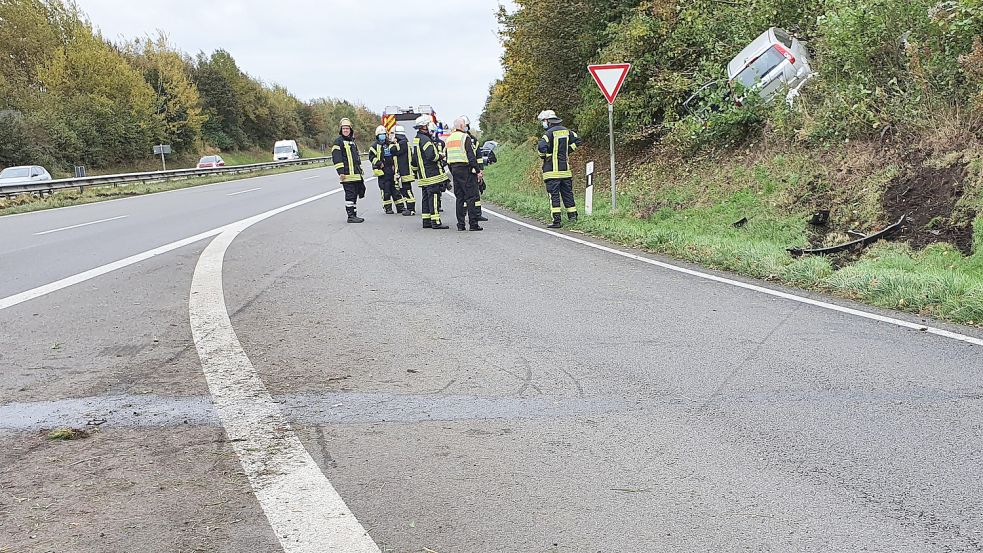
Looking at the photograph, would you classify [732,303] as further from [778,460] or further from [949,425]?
[778,460]

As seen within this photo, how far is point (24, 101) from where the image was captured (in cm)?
4700

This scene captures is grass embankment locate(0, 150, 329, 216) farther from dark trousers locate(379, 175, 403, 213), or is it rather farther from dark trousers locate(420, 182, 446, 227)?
dark trousers locate(420, 182, 446, 227)

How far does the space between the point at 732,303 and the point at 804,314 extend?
26.2 inches

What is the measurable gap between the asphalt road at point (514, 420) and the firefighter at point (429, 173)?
6.02 m

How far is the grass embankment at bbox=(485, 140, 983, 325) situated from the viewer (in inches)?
282

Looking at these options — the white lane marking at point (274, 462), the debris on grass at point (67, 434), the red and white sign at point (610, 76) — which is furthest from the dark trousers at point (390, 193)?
the debris on grass at point (67, 434)

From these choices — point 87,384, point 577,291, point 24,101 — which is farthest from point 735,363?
point 24,101

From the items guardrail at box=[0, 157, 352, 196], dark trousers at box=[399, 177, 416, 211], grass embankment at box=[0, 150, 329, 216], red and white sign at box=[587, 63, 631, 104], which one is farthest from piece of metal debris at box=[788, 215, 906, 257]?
guardrail at box=[0, 157, 352, 196]

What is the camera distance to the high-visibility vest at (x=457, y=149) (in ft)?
43.1

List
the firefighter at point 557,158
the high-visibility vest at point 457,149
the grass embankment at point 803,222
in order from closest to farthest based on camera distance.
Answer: the grass embankment at point 803,222 < the firefighter at point 557,158 < the high-visibility vest at point 457,149

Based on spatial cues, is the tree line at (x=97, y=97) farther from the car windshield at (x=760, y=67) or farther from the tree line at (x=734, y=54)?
the car windshield at (x=760, y=67)

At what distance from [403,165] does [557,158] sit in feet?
13.2

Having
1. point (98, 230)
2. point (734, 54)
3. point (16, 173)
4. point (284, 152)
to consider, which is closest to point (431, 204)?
point (98, 230)

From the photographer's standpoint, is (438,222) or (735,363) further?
(438,222)
